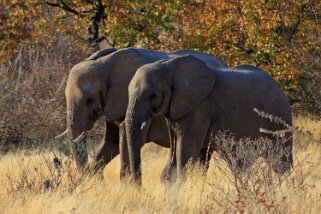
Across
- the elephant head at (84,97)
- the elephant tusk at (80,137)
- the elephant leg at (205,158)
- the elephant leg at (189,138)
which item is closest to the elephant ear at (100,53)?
the elephant head at (84,97)

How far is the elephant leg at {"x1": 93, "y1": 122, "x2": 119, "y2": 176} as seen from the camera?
42.8ft

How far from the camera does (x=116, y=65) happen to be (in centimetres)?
1283

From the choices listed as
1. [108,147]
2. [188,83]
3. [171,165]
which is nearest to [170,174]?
[171,165]

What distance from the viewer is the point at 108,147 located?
13.1m

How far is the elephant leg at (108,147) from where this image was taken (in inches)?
514

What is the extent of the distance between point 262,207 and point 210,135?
346 centimetres

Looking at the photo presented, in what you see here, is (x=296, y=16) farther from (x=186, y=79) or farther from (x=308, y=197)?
(x=308, y=197)

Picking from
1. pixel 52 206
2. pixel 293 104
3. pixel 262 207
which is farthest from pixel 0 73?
pixel 262 207

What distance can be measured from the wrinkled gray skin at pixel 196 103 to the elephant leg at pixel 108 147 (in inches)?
50.5

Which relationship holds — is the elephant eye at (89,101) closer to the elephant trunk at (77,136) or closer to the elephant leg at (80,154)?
the elephant trunk at (77,136)

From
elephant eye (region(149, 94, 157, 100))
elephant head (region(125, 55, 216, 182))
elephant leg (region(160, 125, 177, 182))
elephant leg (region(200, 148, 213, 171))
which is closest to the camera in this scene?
elephant head (region(125, 55, 216, 182))

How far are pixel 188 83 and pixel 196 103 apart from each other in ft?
0.85

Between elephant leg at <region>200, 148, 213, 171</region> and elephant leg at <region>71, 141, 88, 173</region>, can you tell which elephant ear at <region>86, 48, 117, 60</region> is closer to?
elephant leg at <region>71, 141, 88, 173</region>

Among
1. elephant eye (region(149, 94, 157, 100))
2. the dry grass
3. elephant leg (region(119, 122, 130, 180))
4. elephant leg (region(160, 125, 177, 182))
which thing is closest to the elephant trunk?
elephant leg (region(119, 122, 130, 180))
